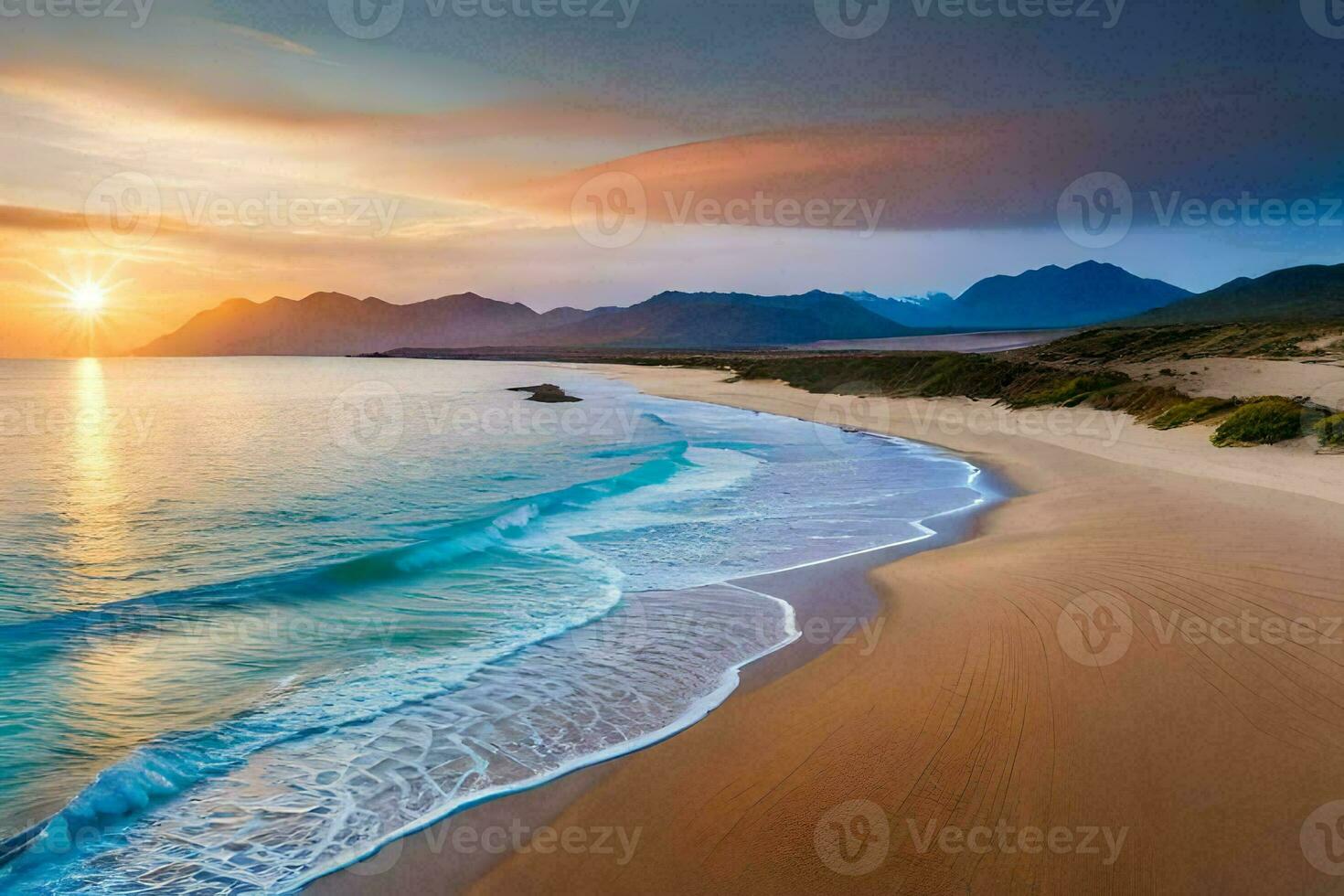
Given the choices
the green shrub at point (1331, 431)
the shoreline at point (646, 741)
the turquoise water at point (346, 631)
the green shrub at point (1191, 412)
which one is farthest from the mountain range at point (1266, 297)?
the shoreline at point (646, 741)

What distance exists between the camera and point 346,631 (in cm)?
905

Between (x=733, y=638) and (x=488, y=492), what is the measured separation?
1113 cm

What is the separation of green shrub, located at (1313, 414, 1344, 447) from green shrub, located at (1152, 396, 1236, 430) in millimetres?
4678

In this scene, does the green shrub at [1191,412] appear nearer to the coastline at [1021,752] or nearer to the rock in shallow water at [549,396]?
the coastline at [1021,752]

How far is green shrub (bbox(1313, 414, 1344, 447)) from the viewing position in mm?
14663

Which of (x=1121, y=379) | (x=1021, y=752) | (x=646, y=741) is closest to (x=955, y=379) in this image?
(x=1121, y=379)

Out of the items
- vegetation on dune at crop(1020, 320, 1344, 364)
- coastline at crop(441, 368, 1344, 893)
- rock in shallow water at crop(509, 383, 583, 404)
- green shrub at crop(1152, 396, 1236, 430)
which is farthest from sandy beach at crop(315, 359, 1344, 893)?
rock in shallow water at crop(509, 383, 583, 404)

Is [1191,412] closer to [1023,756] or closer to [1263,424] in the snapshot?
[1263,424]

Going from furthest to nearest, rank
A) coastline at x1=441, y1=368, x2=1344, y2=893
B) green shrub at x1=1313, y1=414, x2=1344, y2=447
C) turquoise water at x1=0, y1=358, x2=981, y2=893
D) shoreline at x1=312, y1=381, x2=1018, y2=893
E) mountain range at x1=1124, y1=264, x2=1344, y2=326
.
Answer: mountain range at x1=1124, y1=264, x2=1344, y2=326 → green shrub at x1=1313, y1=414, x2=1344, y2=447 → turquoise water at x1=0, y1=358, x2=981, y2=893 → shoreline at x1=312, y1=381, x2=1018, y2=893 → coastline at x1=441, y1=368, x2=1344, y2=893

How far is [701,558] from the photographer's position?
469 inches

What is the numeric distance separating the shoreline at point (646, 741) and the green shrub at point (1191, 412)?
11326 millimetres

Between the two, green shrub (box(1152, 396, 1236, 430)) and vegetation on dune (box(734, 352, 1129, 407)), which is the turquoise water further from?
vegetation on dune (box(734, 352, 1129, 407))

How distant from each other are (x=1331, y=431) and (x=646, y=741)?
53.1 ft

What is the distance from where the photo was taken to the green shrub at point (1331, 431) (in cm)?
1466
